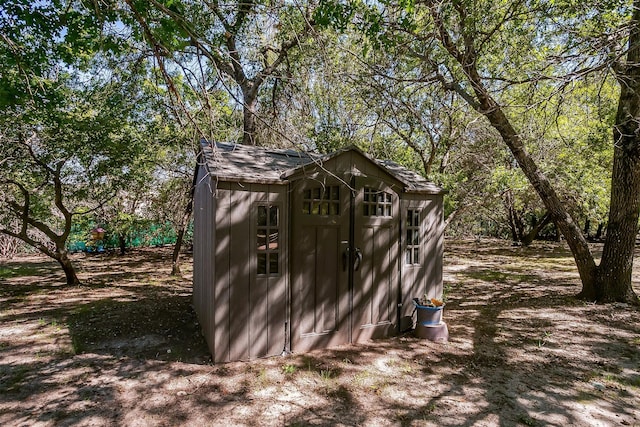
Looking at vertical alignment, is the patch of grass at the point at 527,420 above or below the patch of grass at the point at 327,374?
below

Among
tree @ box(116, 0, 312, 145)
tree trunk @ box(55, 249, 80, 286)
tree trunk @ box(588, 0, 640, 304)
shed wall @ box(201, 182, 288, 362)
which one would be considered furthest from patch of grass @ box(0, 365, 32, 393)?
tree trunk @ box(588, 0, 640, 304)

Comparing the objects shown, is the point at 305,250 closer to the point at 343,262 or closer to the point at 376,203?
the point at 343,262

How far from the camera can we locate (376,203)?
4.55 metres

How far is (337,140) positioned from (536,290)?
5.63m

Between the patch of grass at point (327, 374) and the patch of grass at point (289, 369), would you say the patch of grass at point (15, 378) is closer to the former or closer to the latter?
the patch of grass at point (289, 369)

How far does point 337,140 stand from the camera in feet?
30.6

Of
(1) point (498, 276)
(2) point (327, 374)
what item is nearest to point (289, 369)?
(2) point (327, 374)

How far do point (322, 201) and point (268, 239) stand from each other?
2.57 feet

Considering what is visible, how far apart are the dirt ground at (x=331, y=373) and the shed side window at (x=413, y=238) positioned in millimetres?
1050

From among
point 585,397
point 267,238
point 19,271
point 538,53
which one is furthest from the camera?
point 19,271

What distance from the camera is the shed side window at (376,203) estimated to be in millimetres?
4488

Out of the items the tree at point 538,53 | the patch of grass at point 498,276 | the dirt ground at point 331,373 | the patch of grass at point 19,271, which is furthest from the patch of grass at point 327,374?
the patch of grass at point 19,271

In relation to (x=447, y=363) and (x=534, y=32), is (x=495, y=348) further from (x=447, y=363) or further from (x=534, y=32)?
(x=534, y=32)

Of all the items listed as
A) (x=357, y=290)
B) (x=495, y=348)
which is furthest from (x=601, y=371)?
(x=357, y=290)
